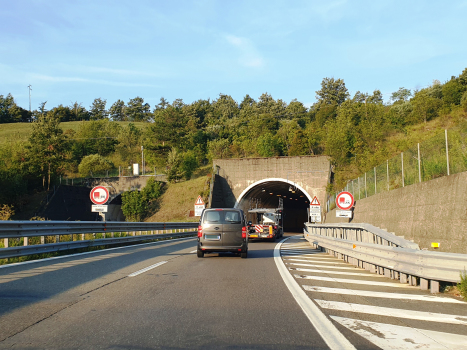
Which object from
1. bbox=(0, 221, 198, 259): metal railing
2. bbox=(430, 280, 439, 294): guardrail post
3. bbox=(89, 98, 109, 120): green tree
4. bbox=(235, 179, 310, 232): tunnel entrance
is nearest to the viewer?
bbox=(430, 280, 439, 294): guardrail post

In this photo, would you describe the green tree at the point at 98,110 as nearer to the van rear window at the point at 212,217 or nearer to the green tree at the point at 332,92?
the green tree at the point at 332,92

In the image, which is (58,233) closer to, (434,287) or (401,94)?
(434,287)

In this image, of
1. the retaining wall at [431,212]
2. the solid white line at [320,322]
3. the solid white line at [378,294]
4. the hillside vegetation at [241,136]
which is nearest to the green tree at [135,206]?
the hillside vegetation at [241,136]

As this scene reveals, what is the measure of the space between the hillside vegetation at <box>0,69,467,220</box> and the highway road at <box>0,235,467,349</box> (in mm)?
35034

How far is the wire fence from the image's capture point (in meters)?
13.1

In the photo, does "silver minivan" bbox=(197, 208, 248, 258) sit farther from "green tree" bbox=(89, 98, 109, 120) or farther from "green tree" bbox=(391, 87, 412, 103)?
"green tree" bbox=(89, 98, 109, 120)

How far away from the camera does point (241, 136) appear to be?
307 feet

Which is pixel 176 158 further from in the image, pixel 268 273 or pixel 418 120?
pixel 268 273

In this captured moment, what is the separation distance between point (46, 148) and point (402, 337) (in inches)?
2557

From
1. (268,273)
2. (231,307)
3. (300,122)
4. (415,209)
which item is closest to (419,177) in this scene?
(415,209)

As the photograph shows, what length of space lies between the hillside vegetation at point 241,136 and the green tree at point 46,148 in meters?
0.13

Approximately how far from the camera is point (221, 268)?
11.5 metres

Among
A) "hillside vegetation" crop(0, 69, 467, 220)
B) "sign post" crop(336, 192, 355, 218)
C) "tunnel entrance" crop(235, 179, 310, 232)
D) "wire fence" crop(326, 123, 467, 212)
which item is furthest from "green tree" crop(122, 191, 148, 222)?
"wire fence" crop(326, 123, 467, 212)

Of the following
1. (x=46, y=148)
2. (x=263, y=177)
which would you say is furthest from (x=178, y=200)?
(x=46, y=148)
